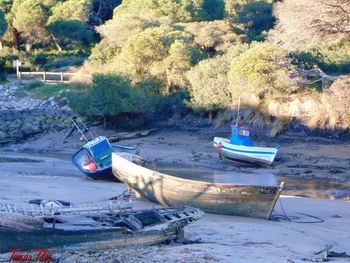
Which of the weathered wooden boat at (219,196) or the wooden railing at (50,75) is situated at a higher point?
the weathered wooden boat at (219,196)

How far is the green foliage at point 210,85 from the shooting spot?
104 ft

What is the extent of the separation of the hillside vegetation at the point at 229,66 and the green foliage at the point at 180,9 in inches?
3.7

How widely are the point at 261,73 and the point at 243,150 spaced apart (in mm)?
5656

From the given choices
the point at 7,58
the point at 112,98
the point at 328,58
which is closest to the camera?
the point at 112,98

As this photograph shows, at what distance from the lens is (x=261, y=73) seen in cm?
2953

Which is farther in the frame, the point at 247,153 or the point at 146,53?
the point at 146,53

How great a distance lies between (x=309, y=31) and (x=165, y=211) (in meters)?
15.2

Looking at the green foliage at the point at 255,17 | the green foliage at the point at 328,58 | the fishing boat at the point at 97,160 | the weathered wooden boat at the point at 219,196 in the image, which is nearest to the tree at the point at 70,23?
the green foliage at the point at 255,17

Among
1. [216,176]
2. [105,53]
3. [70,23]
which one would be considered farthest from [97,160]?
[70,23]

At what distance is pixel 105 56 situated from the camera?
4359cm

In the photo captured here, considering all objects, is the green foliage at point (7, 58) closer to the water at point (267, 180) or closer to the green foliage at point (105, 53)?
the green foliage at point (105, 53)

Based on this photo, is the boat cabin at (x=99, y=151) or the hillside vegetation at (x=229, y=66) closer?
the boat cabin at (x=99, y=151)

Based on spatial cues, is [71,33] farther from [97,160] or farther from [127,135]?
[97,160]

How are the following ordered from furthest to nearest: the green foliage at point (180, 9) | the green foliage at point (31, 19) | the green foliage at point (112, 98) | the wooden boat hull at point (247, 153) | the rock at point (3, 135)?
the green foliage at point (31, 19) → the green foliage at point (180, 9) → the rock at point (3, 135) → the green foliage at point (112, 98) → the wooden boat hull at point (247, 153)
